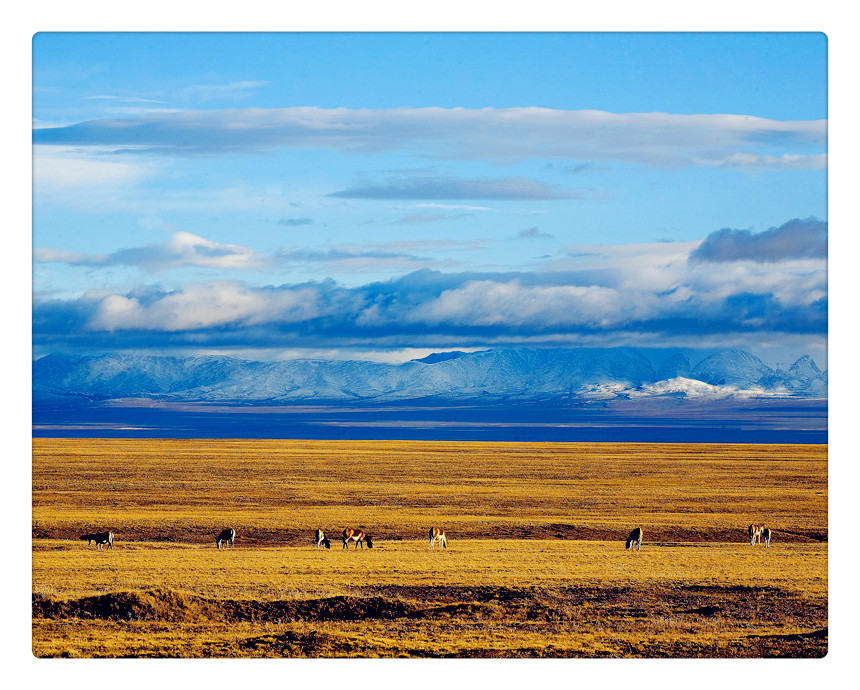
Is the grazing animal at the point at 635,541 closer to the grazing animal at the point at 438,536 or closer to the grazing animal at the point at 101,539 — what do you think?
the grazing animal at the point at 438,536

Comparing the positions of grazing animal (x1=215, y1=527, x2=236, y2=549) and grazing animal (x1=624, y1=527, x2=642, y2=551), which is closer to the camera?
grazing animal (x1=624, y1=527, x2=642, y2=551)

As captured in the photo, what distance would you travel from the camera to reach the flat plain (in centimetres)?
2266

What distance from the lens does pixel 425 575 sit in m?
29.9

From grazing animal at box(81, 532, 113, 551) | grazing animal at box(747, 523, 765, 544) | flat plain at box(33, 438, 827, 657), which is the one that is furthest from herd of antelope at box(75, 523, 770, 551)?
grazing animal at box(747, 523, 765, 544)

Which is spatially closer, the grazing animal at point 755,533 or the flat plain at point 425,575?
the flat plain at point 425,575

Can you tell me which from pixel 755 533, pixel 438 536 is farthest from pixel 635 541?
pixel 438 536

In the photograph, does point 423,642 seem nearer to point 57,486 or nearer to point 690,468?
point 57,486

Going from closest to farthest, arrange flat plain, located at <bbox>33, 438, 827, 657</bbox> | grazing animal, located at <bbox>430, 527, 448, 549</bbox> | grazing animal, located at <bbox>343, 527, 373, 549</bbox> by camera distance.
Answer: flat plain, located at <bbox>33, 438, 827, 657</bbox>
grazing animal, located at <bbox>430, 527, 448, 549</bbox>
grazing animal, located at <bbox>343, 527, 373, 549</bbox>

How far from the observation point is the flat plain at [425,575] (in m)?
22.7

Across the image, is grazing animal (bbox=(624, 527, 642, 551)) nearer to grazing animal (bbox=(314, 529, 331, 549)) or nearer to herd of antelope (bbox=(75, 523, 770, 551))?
herd of antelope (bbox=(75, 523, 770, 551))

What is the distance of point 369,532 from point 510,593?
20.2m

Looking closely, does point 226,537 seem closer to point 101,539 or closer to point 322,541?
point 322,541

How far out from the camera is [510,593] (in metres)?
25.9

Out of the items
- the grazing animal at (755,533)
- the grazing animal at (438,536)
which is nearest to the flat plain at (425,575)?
the grazing animal at (438,536)
